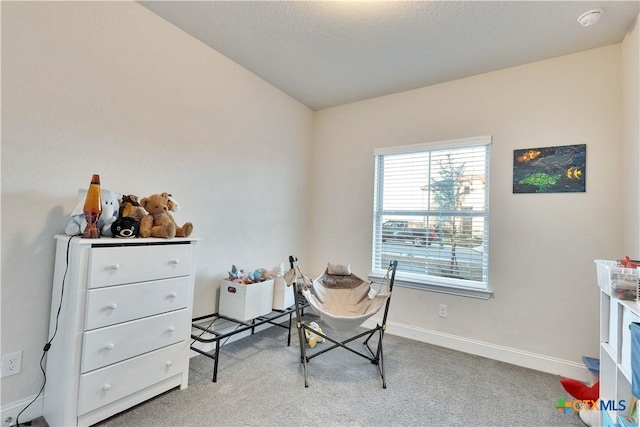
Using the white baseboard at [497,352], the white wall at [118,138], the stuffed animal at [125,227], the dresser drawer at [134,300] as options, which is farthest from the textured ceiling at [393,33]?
the white baseboard at [497,352]

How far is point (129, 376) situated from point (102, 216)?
3.06 ft

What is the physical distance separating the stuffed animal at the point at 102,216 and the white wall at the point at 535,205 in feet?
8.64

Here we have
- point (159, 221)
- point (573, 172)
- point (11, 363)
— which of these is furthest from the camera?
point (573, 172)

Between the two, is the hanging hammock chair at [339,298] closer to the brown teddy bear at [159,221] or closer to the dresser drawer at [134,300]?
the dresser drawer at [134,300]

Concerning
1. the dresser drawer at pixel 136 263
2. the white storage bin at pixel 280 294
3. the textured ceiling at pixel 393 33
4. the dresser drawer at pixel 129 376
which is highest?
the textured ceiling at pixel 393 33

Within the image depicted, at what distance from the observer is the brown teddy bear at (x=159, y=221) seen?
6.07ft

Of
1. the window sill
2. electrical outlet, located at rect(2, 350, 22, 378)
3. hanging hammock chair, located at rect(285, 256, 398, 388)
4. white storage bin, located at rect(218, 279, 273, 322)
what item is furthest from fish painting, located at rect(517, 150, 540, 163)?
electrical outlet, located at rect(2, 350, 22, 378)

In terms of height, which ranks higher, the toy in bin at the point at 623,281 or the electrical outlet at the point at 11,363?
the toy in bin at the point at 623,281

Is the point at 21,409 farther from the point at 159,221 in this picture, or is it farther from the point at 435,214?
the point at 435,214

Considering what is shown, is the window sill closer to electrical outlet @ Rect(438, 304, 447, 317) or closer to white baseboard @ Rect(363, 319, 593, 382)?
electrical outlet @ Rect(438, 304, 447, 317)

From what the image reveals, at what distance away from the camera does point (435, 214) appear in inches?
120

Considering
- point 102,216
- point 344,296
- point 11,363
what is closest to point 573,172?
point 344,296

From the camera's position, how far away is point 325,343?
2.83m

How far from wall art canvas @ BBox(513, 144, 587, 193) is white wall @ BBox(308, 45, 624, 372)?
5 cm
